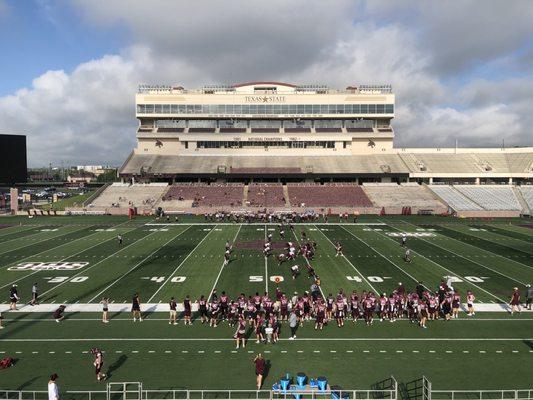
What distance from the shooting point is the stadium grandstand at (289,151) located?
66062mm

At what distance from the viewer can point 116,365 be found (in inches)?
465

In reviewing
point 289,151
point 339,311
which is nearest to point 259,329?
point 339,311

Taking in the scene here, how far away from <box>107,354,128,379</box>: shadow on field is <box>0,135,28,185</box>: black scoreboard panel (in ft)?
214

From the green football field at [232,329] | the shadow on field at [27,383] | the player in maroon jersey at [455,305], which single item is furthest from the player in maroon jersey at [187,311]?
the player in maroon jersey at [455,305]

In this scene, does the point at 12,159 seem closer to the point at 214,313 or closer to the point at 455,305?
the point at 214,313

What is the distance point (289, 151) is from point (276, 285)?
181ft

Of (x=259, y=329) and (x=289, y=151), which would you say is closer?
(x=259, y=329)

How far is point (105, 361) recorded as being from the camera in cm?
1206

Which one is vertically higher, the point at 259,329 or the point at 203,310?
the point at 203,310

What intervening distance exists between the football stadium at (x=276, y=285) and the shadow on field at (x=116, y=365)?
0.21 ft

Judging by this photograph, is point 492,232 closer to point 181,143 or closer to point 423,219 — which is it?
point 423,219

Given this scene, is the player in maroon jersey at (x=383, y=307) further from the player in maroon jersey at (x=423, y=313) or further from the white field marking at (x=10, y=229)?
the white field marking at (x=10, y=229)

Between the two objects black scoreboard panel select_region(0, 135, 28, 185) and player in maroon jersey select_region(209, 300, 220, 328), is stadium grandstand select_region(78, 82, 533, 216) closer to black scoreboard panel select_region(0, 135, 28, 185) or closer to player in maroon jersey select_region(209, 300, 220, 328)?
black scoreboard panel select_region(0, 135, 28, 185)

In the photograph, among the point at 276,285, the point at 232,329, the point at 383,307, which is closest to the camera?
the point at 232,329
